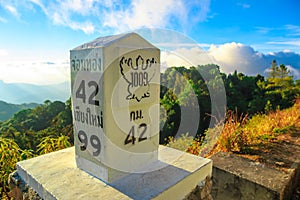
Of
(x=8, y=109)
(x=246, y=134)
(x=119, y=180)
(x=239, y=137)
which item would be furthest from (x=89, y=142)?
(x=8, y=109)

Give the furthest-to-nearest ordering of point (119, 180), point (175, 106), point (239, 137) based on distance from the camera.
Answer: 1. point (175, 106)
2. point (239, 137)
3. point (119, 180)

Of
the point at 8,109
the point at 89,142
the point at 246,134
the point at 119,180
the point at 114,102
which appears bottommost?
the point at 8,109

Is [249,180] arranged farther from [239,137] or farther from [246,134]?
[246,134]

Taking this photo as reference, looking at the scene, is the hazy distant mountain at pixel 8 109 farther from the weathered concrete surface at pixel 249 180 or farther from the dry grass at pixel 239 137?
the weathered concrete surface at pixel 249 180

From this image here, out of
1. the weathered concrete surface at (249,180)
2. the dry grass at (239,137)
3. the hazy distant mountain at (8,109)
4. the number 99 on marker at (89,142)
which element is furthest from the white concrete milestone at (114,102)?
the hazy distant mountain at (8,109)

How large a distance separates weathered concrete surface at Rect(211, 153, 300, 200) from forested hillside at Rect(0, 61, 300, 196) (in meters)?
1.74

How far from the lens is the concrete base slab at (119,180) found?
1.30 meters

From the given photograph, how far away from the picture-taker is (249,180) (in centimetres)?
216

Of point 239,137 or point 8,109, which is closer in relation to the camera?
point 239,137

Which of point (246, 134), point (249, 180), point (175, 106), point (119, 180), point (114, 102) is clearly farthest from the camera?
point (175, 106)

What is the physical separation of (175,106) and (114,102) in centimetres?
752

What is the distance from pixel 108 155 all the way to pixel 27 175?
0.77 metres

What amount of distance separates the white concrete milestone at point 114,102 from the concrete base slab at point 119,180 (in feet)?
0.28

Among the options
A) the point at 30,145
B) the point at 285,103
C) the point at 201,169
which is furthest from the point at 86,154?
the point at 285,103
